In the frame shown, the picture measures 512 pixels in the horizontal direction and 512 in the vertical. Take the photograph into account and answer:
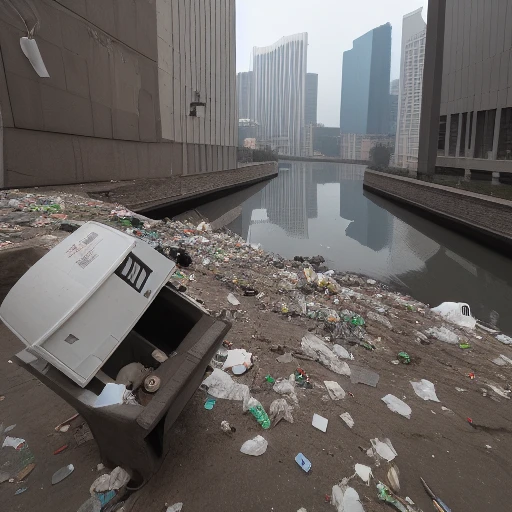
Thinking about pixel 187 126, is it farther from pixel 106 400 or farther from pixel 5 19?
pixel 106 400

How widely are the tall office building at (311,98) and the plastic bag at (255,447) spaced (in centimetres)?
11762

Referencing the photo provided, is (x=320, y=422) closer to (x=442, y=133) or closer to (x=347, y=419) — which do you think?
(x=347, y=419)

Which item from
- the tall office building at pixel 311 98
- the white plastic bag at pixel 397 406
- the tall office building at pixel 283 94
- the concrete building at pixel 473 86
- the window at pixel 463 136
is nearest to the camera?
the white plastic bag at pixel 397 406

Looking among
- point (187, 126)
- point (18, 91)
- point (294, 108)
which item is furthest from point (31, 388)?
point (294, 108)

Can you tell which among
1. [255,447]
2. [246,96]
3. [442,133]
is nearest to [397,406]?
[255,447]

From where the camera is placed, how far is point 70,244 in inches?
76.0

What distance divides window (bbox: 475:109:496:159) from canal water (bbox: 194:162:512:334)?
649cm

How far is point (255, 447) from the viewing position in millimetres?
2283

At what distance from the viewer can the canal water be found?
8.31 meters

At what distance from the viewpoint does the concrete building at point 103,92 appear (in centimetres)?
Result: 895

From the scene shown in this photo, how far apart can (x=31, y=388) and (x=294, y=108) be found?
3917 inches

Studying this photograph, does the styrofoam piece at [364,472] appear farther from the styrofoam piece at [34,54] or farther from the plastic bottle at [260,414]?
the styrofoam piece at [34,54]

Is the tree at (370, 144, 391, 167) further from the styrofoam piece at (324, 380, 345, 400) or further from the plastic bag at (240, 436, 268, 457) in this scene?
the plastic bag at (240, 436, 268, 457)

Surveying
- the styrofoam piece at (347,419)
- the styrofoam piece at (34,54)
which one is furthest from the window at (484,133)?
the styrofoam piece at (347,419)
